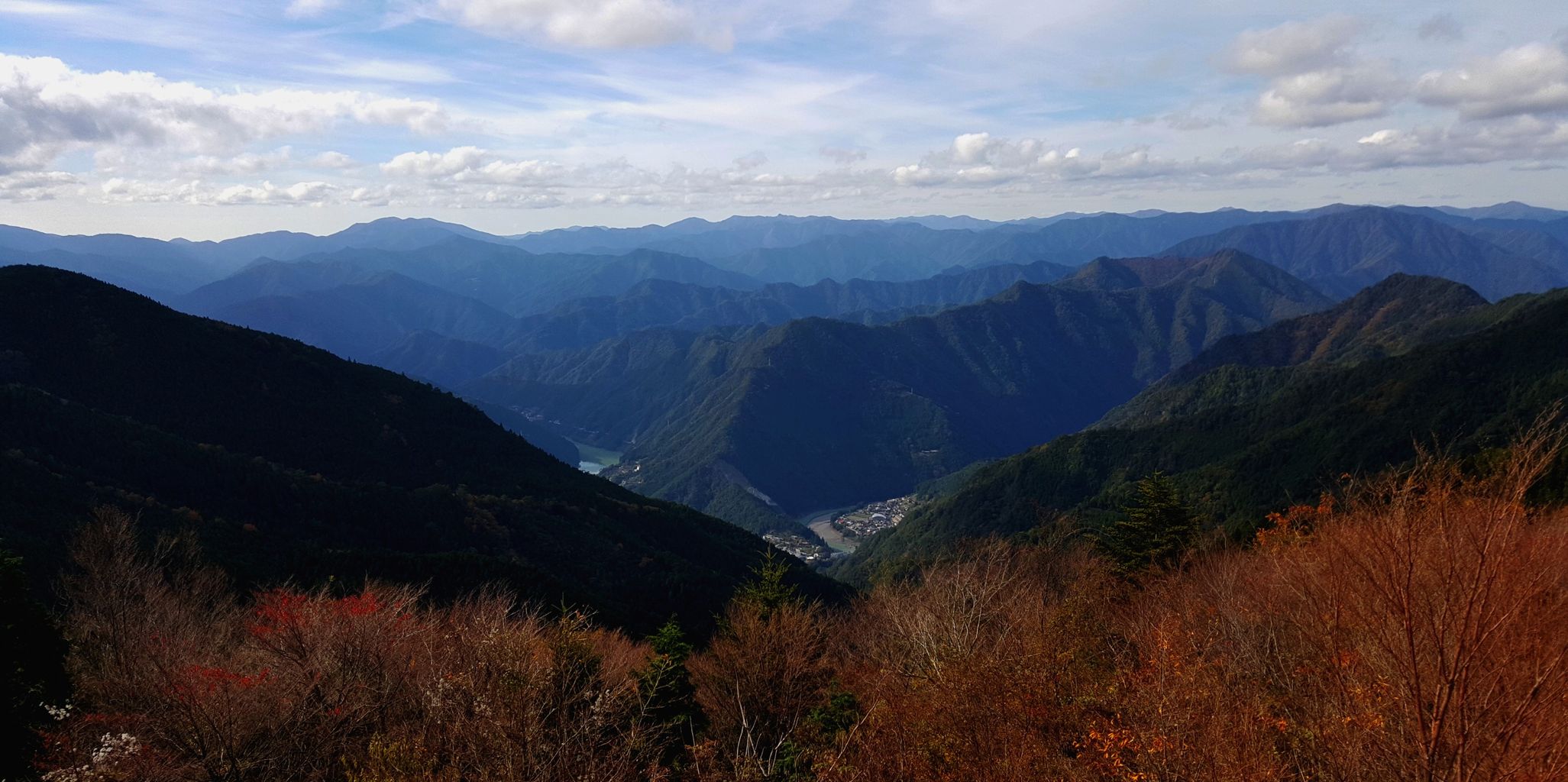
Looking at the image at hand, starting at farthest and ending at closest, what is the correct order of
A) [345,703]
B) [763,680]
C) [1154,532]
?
1. [1154,532]
2. [763,680]
3. [345,703]

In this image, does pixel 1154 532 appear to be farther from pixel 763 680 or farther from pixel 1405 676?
pixel 1405 676

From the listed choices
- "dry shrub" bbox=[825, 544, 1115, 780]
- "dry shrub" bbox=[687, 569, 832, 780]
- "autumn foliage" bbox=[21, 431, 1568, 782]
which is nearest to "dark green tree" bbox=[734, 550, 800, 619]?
"autumn foliage" bbox=[21, 431, 1568, 782]

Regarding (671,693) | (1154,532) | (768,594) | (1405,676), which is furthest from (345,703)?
(1154,532)

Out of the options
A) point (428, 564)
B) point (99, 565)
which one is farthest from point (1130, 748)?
point (428, 564)

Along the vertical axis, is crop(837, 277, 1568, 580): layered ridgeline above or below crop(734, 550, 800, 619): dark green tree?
below

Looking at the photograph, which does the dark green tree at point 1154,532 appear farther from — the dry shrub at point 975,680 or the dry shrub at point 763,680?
the dry shrub at point 763,680

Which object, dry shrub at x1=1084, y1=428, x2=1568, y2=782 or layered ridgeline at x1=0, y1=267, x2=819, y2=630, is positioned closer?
dry shrub at x1=1084, y1=428, x2=1568, y2=782

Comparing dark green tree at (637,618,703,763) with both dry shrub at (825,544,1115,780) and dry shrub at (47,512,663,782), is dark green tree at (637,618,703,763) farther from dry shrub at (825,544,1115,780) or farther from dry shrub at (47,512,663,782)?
dry shrub at (825,544,1115,780)
